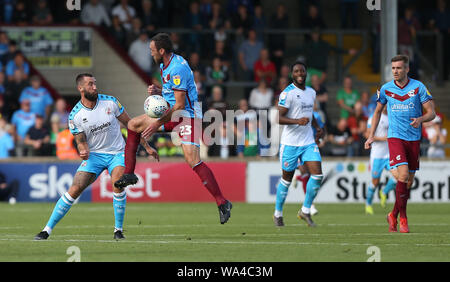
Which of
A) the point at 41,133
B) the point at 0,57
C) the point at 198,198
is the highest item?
the point at 0,57

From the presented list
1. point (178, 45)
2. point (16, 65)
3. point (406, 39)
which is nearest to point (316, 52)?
point (406, 39)

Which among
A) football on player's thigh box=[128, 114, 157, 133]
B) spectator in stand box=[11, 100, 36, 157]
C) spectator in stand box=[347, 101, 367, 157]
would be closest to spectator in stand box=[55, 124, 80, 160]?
spectator in stand box=[11, 100, 36, 157]

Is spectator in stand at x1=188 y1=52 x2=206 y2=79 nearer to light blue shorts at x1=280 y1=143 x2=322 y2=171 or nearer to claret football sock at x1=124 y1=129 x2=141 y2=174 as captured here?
light blue shorts at x1=280 y1=143 x2=322 y2=171

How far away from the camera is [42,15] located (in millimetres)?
25625

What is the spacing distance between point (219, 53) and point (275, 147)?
12.1 ft

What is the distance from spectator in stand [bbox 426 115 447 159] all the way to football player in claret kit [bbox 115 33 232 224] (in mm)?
10849

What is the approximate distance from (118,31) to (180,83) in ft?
43.2

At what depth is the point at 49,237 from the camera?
42.3 feet

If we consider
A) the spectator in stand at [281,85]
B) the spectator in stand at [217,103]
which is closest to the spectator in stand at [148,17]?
the spectator in stand at [217,103]

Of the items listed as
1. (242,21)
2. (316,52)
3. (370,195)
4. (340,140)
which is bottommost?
(370,195)

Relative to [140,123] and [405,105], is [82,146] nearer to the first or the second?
[140,123]

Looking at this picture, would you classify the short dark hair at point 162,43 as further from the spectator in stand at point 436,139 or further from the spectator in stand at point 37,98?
the spectator in stand at point 37,98

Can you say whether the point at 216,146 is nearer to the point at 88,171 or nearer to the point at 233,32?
the point at 233,32
